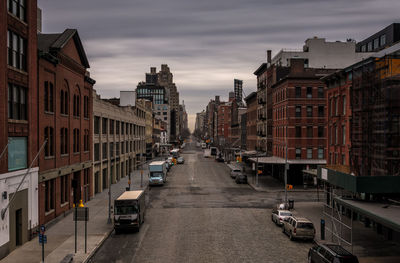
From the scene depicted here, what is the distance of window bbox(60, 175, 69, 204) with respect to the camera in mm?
38312

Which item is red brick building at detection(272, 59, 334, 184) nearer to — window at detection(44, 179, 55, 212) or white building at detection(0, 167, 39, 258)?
window at detection(44, 179, 55, 212)

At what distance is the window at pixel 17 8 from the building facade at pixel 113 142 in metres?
14.4

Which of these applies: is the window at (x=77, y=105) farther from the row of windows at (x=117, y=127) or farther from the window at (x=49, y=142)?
the row of windows at (x=117, y=127)

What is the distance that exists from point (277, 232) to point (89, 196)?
24.2 m

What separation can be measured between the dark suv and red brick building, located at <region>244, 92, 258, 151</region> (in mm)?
74392

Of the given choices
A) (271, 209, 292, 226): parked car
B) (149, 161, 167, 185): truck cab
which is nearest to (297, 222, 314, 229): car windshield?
(271, 209, 292, 226): parked car

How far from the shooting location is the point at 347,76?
40312 millimetres

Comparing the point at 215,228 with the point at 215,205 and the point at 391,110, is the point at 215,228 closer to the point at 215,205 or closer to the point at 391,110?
the point at 215,205

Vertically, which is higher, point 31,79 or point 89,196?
point 31,79

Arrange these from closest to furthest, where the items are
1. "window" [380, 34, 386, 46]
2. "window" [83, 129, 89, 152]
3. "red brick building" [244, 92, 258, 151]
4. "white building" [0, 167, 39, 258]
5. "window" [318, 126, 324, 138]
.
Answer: "white building" [0, 167, 39, 258] < "window" [83, 129, 89, 152] < "window" [318, 126, 324, 138] < "window" [380, 34, 386, 46] < "red brick building" [244, 92, 258, 151]

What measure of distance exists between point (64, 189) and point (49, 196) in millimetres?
4665

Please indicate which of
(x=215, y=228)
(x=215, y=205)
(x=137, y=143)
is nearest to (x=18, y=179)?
(x=215, y=228)

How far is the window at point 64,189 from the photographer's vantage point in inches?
1508

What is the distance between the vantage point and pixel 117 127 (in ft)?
224
